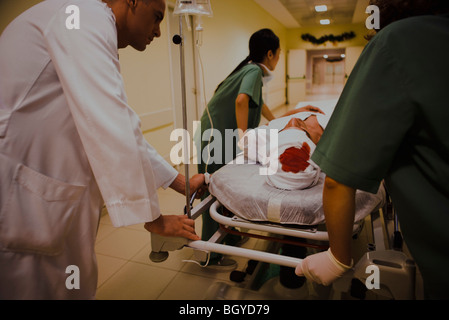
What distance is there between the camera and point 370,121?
61 cm

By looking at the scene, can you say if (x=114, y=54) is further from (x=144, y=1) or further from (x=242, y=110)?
(x=242, y=110)

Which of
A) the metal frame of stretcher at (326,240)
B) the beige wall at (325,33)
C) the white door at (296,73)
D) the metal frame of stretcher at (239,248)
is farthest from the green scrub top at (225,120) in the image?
the beige wall at (325,33)

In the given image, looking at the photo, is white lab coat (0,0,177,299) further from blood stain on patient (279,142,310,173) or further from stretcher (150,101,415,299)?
blood stain on patient (279,142,310,173)

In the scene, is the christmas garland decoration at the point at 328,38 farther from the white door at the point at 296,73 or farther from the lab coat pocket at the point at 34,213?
the lab coat pocket at the point at 34,213

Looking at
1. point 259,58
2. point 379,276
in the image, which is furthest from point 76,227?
point 259,58

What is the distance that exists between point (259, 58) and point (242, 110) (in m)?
0.48

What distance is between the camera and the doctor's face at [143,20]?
0.88 metres

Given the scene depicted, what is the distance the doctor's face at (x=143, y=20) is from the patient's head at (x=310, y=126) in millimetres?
985

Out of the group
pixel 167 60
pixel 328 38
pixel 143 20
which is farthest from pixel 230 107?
pixel 328 38

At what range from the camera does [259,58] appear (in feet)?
6.67

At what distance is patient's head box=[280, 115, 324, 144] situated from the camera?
1707mm

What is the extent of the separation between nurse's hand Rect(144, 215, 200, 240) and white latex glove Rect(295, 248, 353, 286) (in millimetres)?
407

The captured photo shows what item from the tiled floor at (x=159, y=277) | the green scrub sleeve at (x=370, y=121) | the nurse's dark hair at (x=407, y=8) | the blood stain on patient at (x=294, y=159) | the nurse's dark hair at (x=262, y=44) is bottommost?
the tiled floor at (x=159, y=277)

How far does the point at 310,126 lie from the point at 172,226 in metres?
1.26
